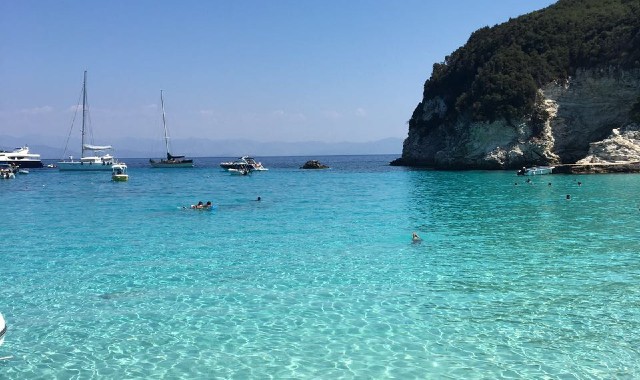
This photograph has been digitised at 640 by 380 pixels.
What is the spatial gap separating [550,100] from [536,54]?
318 inches

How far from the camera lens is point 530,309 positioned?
12117 mm

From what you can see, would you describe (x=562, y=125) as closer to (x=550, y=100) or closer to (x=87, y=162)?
(x=550, y=100)

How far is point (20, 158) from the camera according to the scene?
122m

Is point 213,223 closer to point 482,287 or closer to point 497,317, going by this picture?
point 482,287

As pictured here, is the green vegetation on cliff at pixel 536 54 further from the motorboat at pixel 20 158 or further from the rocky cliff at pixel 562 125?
the motorboat at pixel 20 158

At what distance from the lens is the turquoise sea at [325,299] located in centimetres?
951

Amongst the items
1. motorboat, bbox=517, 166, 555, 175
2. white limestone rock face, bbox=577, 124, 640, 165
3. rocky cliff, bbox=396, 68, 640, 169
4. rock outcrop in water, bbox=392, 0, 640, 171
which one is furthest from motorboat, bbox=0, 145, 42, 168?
white limestone rock face, bbox=577, 124, 640, 165

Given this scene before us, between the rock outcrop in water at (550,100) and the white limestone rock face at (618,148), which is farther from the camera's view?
the rock outcrop in water at (550,100)

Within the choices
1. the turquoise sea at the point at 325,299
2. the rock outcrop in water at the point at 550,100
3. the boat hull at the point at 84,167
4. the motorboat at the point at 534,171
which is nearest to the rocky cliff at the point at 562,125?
the rock outcrop in water at the point at 550,100

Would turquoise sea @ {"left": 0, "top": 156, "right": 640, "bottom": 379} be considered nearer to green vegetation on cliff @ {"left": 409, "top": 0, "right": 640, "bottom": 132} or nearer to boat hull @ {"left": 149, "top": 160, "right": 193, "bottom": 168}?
green vegetation on cliff @ {"left": 409, "top": 0, "right": 640, "bottom": 132}

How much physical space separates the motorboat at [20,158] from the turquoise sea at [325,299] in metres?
101

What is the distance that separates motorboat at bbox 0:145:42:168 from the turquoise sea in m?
101

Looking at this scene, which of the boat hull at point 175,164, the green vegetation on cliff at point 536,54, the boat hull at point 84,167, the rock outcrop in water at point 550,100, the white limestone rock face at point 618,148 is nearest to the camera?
the white limestone rock face at point 618,148

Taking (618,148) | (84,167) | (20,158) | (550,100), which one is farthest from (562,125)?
(20,158)
